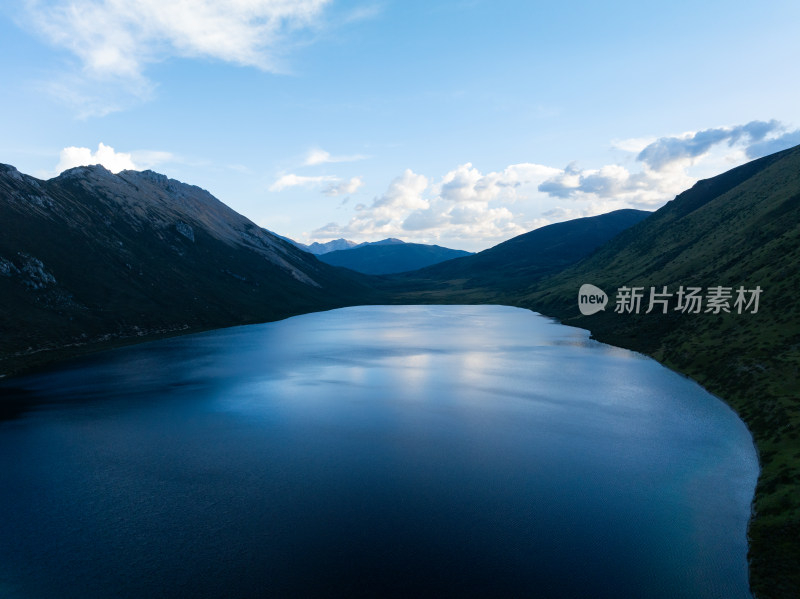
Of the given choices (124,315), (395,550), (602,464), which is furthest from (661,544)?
(124,315)

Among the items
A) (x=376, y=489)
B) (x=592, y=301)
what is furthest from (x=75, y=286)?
(x=592, y=301)

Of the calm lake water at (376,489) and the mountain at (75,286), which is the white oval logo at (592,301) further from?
the mountain at (75,286)

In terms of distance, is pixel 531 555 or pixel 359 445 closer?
pixel 531 555

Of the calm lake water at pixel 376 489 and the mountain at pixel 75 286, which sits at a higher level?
the mountain at pixel 75 286

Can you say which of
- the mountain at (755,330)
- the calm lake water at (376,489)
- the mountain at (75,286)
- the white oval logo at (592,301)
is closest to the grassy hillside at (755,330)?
the mountain at (755,330)

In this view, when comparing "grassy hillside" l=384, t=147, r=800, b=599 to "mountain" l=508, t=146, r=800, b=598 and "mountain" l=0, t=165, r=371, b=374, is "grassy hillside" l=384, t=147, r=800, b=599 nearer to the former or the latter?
"mountain" l=508, t=146, r=800, b=598

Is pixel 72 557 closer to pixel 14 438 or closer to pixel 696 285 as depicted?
pixel 14 438
